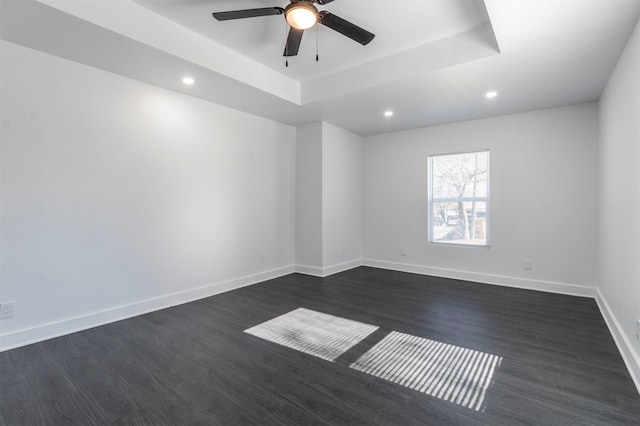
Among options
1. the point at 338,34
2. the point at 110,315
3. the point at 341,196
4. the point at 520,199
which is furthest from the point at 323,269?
the point at 338,34

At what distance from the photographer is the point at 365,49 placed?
3.24 metres

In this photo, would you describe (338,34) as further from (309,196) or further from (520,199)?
(520,199)

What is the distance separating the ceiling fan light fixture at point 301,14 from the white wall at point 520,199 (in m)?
3.47

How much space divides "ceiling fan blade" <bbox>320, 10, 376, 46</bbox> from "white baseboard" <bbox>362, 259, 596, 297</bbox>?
3.83 metres

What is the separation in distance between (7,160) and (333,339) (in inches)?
121

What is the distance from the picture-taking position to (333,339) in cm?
274

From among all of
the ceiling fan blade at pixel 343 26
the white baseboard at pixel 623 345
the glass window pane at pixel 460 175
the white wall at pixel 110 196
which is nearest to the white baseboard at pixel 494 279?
the white baseboard at pixel 623 345

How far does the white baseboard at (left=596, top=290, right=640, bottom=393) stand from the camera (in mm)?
2072

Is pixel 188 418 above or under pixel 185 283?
under

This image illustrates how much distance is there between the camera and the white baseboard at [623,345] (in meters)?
2.07

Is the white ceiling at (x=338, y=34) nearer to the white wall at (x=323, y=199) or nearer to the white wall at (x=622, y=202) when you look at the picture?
the white wall at (x=622, y=202)

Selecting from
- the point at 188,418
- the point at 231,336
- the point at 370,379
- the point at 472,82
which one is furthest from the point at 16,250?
the point at 472,82

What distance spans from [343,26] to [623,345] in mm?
3216

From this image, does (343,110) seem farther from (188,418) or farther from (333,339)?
(188,418)
